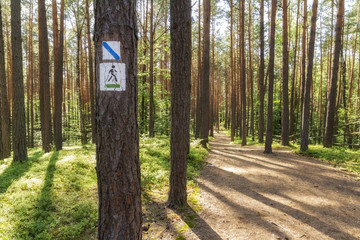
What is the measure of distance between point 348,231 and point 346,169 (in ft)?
15.3

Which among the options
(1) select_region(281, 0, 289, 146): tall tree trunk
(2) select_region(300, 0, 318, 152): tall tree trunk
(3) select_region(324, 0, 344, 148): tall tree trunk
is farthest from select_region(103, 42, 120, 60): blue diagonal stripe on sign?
(3) select_region(324, 0, 344, 148): tall tree trunk

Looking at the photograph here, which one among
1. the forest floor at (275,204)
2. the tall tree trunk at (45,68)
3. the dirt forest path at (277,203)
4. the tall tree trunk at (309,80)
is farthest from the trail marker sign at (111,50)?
the tall tree trunk at (309,80)

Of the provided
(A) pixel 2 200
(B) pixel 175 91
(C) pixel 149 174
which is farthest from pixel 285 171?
(A) pixel 2 200

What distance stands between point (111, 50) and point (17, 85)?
277 inches

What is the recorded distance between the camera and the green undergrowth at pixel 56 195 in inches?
133

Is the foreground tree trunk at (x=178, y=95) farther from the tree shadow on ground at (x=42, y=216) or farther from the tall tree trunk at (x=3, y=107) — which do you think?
the tall tree trunk at (x=3, y=107)

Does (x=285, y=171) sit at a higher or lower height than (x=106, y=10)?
lower

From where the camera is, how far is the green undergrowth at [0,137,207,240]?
338 cm

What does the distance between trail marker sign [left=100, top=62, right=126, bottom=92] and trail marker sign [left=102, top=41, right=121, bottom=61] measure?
0.21 ft

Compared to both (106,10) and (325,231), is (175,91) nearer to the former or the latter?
(106,10)

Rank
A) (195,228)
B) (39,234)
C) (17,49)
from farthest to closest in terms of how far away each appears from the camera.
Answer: (17,49)
(195,228)
(39,234)

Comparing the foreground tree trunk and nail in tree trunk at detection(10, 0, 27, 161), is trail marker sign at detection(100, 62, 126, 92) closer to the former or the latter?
the foreground tree trunk

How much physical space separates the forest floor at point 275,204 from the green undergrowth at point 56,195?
0.66 meters

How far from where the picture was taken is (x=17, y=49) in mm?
6973
